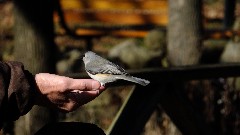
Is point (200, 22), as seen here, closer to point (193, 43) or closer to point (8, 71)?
point (193, 43)

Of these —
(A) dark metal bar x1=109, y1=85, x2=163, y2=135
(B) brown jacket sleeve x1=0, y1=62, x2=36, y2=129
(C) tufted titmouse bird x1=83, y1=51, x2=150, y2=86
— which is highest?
(B) brown jacket sleeve x1=0, y1=62, x2=36, y2=129

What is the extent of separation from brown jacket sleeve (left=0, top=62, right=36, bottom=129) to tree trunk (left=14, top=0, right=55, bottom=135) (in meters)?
2.45

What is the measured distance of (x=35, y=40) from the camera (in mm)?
5070

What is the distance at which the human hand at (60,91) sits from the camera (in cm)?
245

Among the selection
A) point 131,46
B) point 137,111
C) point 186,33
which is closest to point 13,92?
point 137,111

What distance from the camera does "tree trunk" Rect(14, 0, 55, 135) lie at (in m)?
4.73

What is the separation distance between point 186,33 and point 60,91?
5.47 metres

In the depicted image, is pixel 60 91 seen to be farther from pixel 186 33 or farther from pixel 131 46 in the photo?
pixel 131 46

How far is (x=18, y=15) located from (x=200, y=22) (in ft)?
10.7

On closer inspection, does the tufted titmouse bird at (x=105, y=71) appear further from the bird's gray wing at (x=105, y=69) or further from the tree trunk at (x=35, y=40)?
the tree trunk at (x=35, y=40)

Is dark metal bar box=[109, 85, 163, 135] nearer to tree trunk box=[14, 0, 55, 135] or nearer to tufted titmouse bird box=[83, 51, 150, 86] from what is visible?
tufted titmouse bird box=[83, 51, 150, 86]

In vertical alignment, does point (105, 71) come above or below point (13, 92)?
Answer: below

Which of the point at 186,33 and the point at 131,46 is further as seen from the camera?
the point at 131,46

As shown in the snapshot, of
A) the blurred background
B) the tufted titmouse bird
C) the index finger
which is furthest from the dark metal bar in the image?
the index finger
